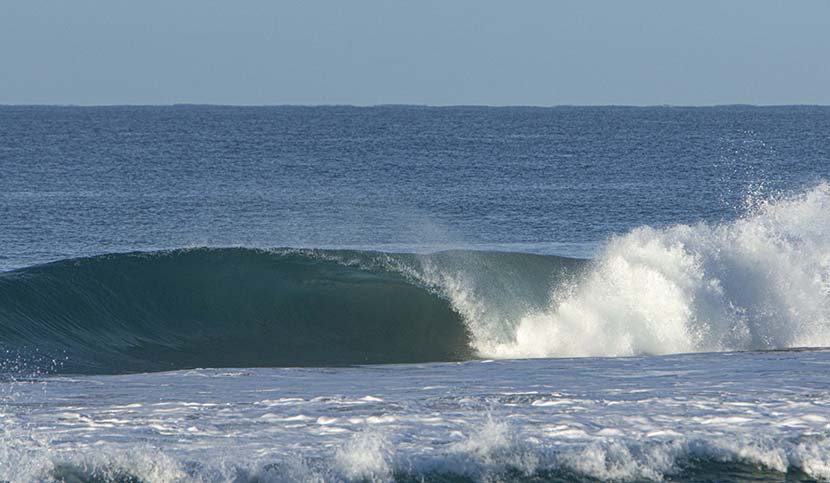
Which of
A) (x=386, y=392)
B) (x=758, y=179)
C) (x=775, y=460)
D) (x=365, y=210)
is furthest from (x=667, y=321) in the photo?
(x=758, y=179)

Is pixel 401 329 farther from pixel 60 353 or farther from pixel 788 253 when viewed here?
pixel 788 253

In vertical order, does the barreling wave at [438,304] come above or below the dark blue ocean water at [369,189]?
below

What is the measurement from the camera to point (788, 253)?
17.7m

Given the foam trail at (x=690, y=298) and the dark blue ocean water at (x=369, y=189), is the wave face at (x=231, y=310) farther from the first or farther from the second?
the dark blue ocean water at (x=369, y=189)

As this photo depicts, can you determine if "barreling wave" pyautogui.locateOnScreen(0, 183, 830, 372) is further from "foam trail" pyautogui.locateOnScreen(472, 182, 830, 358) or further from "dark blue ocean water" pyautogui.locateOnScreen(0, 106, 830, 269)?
"dark blue ocean water" pyautogui.locateOnScreen(0, 106, 830, 269)

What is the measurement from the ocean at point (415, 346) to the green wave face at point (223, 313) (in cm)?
5

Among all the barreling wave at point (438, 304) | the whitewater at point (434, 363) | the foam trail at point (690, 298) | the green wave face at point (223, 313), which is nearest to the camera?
the whitewater at point (434, 363)

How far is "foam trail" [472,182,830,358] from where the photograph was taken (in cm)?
1565

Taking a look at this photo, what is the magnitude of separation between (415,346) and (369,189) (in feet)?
103

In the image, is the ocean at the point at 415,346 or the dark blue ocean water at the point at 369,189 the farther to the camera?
the dark blue ocean water at the point at 369,189

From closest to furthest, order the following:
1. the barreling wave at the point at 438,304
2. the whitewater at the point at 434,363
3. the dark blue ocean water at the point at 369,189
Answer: the whitewater at the point at 434,363
the barreling wave at the point at 438,304
the dark blue ocean water at the point at 369,189

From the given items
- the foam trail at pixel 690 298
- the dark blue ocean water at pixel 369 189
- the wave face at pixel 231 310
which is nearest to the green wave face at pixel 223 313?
the wave face at pixel 231 310

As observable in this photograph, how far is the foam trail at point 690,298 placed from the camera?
1565cm

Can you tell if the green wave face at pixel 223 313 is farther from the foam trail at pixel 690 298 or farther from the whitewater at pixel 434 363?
the foam trail at pixel 690 298
